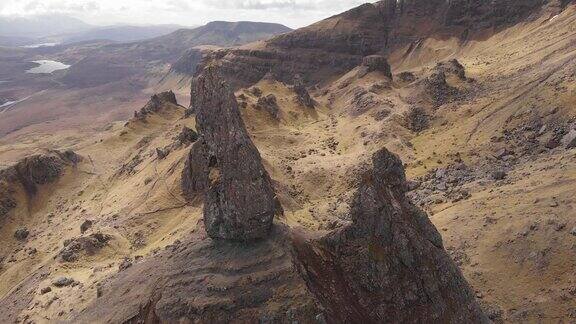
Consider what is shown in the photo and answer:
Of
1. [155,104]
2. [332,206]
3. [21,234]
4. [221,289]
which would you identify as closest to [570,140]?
[332,206]

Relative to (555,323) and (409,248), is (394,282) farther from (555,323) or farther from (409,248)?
(555,323)

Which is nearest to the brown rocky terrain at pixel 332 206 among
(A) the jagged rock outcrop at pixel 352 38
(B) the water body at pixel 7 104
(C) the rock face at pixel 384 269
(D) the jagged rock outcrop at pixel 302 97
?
(C) the rock face at pixel 384 269

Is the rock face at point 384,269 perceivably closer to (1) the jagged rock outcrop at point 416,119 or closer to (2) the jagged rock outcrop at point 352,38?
(1) the jagged rock outcrop at point 416,119

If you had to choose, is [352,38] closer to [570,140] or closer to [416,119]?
[416,119]

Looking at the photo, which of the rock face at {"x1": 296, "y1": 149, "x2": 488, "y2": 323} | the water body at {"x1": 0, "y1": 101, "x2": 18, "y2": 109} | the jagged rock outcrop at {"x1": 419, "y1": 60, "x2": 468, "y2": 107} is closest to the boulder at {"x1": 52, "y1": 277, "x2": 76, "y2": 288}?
the rock face at {"x1": 296, "y1": 149, "x2": 488, "y2": 323}

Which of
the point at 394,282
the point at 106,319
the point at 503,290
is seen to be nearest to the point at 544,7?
the point at 503,290
